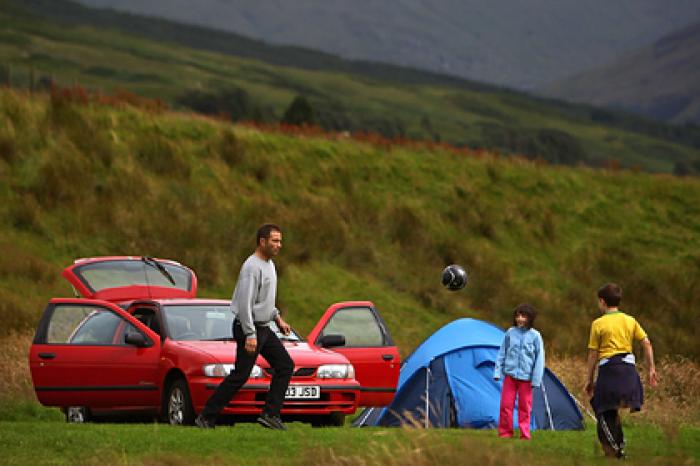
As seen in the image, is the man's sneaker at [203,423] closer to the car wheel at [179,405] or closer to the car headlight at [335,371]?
the car wheel at [179,405]

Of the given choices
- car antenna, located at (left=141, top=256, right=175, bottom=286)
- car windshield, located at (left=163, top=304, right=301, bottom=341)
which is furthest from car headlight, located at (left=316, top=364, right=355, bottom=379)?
car antenna, located at (left=141, top=256, right=175, bottom=286)

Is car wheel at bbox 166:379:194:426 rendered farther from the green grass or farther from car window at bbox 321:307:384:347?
car window at bbox 321:307:384:347

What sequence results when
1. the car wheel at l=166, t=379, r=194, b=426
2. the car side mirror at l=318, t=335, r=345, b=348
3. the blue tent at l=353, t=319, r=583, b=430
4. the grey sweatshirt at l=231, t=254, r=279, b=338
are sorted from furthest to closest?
the blue tent at l=353, t=319, r=583, b=430, the car side mirror at l=318, t=335, r=345, b=348, the car wheel at l=166, t=379, r=194, b=426, the grey sweatshirt at l=231, t=254, r=279, b=338

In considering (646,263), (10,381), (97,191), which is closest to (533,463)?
(10,381)

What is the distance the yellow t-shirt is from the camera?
42.7 feet

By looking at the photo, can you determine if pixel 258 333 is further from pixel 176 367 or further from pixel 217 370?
pixel 176 367

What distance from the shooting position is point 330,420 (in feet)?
51.3

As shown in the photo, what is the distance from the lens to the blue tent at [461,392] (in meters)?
19.9

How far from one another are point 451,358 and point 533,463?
8797 mm

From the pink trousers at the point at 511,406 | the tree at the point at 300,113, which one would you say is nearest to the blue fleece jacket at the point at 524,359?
the pink trousers at the point at 511,406

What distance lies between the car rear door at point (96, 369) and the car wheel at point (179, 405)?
11.7 inches

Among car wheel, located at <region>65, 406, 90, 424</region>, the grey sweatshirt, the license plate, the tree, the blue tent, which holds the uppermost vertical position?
the tree

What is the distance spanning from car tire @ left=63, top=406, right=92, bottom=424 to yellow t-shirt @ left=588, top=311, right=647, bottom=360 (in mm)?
6655

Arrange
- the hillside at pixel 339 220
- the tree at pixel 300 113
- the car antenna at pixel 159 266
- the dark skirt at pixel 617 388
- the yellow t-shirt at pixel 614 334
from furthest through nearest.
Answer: the tree at pixel 300 113, the hillside at pixel 339 220, the car antenna at pixel 159 266, the yellow t-shirt at pixel 614 334, the dark skirt at pixel 617 388
